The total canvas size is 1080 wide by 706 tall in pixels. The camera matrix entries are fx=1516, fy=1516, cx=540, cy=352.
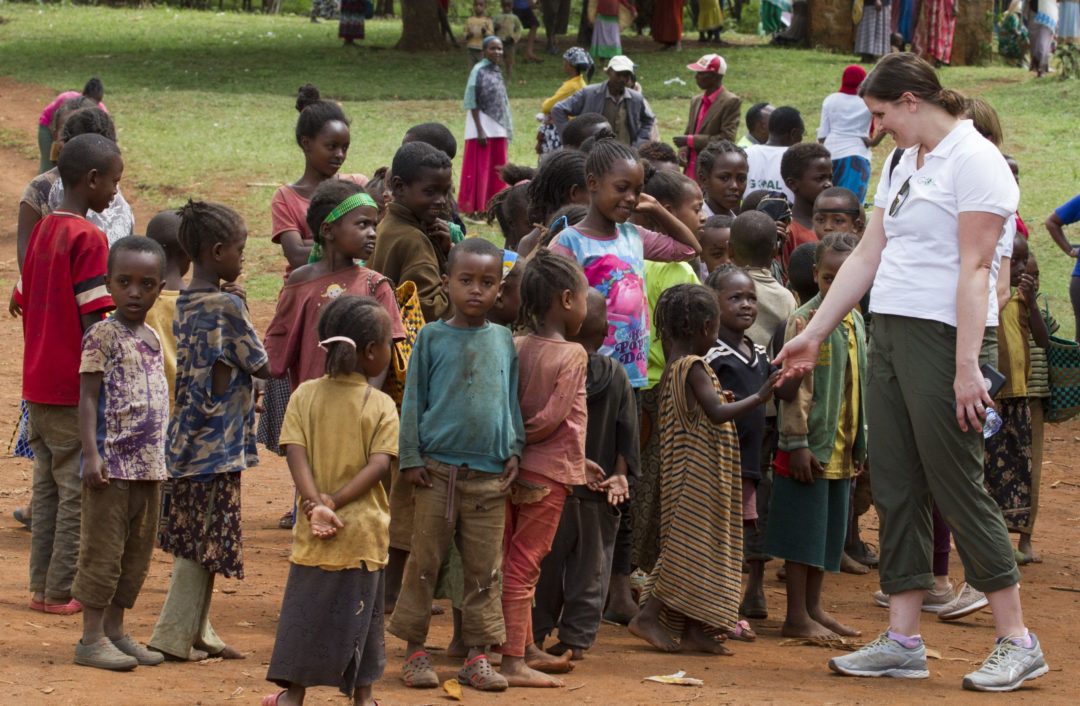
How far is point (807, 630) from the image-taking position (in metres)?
5.79

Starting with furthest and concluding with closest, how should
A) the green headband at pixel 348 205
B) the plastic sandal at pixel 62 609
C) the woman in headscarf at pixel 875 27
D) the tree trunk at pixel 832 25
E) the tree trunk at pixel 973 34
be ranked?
the tree trunk at pixel 832 25, the tree trunk at pixel 973 34, the woman in headscarf at pixel 875 27, the plastic sandal at pixel 62 609, the green headband at pixel 348 205

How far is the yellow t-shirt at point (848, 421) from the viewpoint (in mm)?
5887

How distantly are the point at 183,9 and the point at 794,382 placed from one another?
3186cm

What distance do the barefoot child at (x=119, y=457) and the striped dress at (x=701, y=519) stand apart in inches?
71.7

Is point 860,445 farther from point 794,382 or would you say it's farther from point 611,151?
point 611,151

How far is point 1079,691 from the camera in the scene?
201 inches

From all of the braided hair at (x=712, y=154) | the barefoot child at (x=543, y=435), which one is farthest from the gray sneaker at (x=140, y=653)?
the braided hair at (x=712, y=154)

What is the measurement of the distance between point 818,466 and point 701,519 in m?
0.58

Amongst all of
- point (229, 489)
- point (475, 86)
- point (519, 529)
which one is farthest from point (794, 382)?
Result: point (475, 86)

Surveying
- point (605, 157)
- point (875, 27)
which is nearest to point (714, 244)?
point (605, 157)

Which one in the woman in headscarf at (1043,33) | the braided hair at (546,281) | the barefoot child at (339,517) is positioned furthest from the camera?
the woman in headscarf at (1043,33)

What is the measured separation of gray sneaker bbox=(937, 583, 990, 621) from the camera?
6.16 metres

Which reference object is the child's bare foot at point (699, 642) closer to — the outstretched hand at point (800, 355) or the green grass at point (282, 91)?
the outstretched hand at point (800, 355)

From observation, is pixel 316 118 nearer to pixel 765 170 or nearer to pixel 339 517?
pixel 339 517
